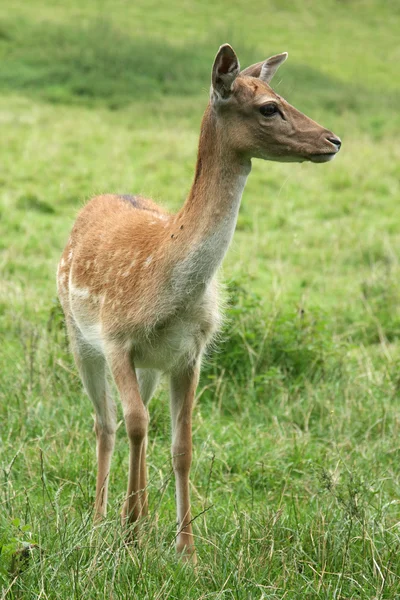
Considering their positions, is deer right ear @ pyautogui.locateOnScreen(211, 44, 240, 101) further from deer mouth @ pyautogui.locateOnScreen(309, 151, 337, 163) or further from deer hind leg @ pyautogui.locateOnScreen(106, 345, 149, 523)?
deer hind leg @ pyautogui.locateOnScreen(106, 345, 149, 523)

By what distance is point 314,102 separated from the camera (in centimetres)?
1841

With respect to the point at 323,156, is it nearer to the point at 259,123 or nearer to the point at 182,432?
the point at 259,123

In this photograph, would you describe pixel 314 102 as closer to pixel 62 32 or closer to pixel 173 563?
pixel 62 32

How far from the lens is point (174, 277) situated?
13.3 feet

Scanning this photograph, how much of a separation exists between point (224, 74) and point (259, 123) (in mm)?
246

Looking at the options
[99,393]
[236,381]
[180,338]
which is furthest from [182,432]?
[236,381]

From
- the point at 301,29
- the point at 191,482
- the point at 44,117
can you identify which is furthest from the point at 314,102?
the point at 191,482

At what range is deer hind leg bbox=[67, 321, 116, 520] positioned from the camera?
15.8 feet

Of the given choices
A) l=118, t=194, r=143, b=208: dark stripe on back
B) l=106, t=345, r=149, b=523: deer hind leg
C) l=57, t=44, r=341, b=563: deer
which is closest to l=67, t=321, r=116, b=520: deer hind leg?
l=57, t=44, r=341, b=563: deer

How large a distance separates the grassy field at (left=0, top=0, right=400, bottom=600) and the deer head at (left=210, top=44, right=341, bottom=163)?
930 millimetres

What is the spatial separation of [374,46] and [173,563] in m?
23.6

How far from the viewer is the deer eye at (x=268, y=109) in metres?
3.75

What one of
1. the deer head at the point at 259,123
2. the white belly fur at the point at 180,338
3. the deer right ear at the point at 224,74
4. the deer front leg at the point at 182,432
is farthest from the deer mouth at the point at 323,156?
the deer front leg at the point at 182,432

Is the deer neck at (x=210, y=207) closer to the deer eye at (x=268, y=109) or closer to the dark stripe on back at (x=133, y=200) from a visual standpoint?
the deer eye at (x=268, y=109)
